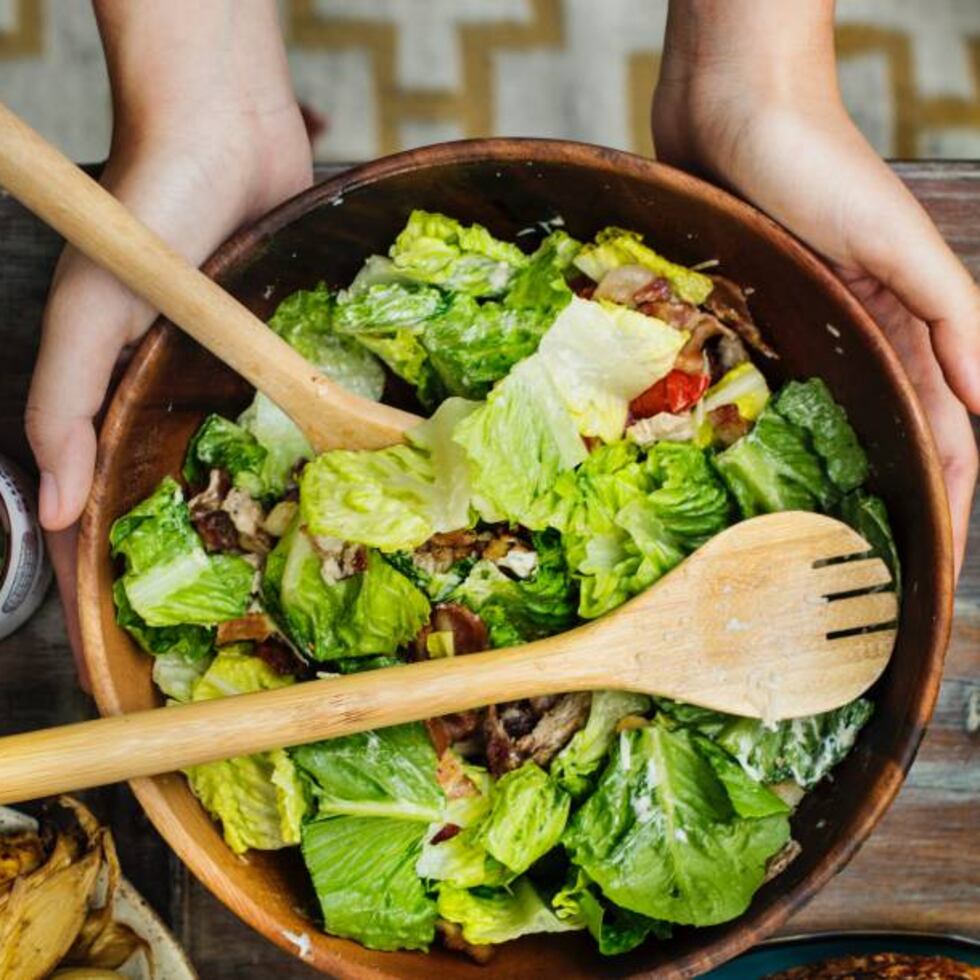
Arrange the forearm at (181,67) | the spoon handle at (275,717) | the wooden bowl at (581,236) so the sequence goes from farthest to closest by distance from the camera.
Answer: the forearm at (181,67) → the wooden bowl at (581,236) → the spoon handle at (275,717)

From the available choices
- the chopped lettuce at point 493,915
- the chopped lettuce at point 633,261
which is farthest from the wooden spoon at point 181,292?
the chopped lettuce at point 493,915

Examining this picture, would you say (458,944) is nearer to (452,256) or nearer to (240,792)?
(240,792)

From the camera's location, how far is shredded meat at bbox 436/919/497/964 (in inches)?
56.5

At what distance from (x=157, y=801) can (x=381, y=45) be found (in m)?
1.68

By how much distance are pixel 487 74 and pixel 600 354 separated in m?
1.35

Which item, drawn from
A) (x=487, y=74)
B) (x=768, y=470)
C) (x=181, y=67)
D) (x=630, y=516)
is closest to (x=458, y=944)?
(x=630, y=516)

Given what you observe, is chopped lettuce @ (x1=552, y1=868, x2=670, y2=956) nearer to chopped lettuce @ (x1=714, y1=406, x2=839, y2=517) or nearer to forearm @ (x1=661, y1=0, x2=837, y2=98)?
chopped lettuce @ (x1=714, y1=406, x2=839, y2=517)

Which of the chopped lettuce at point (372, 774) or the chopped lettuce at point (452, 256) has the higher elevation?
the chopped lettuce at point (452, 256)

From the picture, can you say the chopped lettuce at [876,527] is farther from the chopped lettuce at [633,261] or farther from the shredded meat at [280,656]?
the shredded meat at [280,656]

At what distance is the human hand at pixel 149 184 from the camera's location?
4.64 ft

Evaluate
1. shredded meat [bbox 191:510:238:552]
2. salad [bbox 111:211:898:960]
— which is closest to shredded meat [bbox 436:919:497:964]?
salad [bbox 111:211:898:960]

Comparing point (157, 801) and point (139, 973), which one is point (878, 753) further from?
point (139, 973)

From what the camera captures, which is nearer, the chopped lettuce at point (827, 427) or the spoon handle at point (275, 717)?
the spoon handle at point (275, 717)

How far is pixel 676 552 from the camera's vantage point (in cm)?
140
